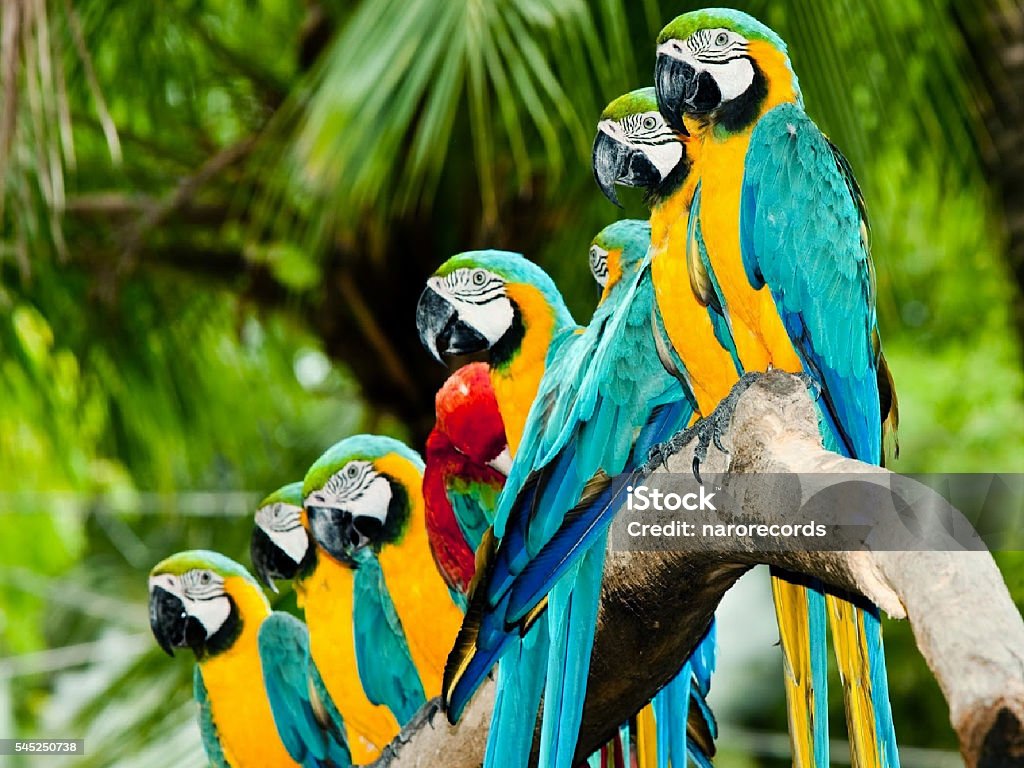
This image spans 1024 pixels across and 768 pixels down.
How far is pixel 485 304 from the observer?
1.31 meters

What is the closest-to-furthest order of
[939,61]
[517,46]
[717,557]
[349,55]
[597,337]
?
[717,557] → [597,337] → [349,55] → [517,46] → [939,61]

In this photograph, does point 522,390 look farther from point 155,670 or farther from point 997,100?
point 155,670

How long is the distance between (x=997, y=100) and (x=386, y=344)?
1.34 meters

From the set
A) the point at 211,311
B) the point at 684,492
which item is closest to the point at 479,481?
the point at 684,492

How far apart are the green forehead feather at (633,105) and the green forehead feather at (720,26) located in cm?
8

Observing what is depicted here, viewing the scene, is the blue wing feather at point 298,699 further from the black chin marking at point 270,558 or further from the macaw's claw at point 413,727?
the macaw's claw at point 413,727

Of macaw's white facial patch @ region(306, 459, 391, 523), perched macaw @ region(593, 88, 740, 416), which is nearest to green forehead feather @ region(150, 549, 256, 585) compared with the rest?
macaw's white facial patch @ region(306, 459, 391, 523)

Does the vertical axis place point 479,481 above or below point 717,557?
below

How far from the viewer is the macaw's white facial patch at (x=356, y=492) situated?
4.67ft

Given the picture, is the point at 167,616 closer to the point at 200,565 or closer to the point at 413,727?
the point at 200,565

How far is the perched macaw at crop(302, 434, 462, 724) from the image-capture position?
143 cm

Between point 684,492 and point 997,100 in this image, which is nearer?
point 684,492

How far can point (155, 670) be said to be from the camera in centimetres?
302

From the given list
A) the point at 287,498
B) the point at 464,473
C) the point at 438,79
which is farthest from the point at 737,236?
the point at 438,79
